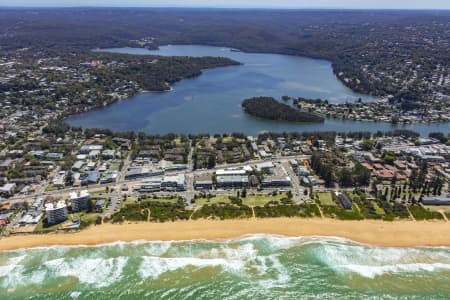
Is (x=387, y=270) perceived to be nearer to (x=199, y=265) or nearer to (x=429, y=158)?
(x=199, y=265)

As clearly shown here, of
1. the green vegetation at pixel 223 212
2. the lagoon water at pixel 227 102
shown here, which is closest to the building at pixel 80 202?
the green vegetation at pixel 223 212

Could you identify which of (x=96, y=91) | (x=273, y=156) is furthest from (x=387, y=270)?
(x=96, y=91)

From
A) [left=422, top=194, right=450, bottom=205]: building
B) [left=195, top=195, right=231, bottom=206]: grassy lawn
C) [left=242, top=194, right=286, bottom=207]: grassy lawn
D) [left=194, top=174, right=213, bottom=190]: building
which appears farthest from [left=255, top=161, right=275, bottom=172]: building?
[left=422, top=194, right=450, bottom=205]: building

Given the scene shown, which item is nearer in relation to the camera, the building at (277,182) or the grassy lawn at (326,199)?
the grassy lawn at (326,199)

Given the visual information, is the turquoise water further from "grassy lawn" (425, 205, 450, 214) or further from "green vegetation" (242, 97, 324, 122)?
"green vegetation" (242, 97, 324, 122)

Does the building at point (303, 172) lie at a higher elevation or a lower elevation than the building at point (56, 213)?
higher

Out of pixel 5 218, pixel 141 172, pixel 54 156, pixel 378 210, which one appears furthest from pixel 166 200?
pixel 378 210

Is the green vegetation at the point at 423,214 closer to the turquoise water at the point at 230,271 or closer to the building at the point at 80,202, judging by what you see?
the turquoise water at the point at 230,271
